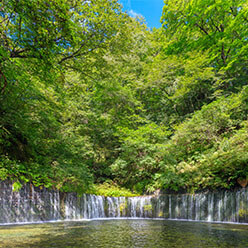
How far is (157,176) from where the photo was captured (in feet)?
35.9

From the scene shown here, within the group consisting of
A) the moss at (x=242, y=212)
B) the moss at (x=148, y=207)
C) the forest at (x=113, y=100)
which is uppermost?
the forest at (x=113, y=100)

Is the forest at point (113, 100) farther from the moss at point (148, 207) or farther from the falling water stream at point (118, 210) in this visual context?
the moss at point (148, 207)

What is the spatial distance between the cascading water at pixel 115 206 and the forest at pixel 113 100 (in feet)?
1.79

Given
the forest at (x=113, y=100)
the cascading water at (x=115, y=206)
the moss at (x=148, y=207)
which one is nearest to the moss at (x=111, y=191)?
the forest at (x=113, y=100)

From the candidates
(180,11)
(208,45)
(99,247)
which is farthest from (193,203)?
(180,11)

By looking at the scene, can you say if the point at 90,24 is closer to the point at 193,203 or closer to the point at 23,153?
the point at 23,153

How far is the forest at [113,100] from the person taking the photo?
3910 millimetres

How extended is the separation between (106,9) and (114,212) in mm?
9236

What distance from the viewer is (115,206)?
409 inches

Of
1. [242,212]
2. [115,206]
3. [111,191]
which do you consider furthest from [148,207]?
[242,212]

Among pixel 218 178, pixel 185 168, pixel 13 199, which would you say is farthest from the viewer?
pixel 185 168

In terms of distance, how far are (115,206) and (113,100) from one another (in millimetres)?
7207

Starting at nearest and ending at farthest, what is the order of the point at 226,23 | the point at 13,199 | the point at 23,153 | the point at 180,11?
the point at 23,153 → the point at 13,199 → the point at 226,23 → the point at 180,11

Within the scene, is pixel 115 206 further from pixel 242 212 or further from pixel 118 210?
pixel 242 212
